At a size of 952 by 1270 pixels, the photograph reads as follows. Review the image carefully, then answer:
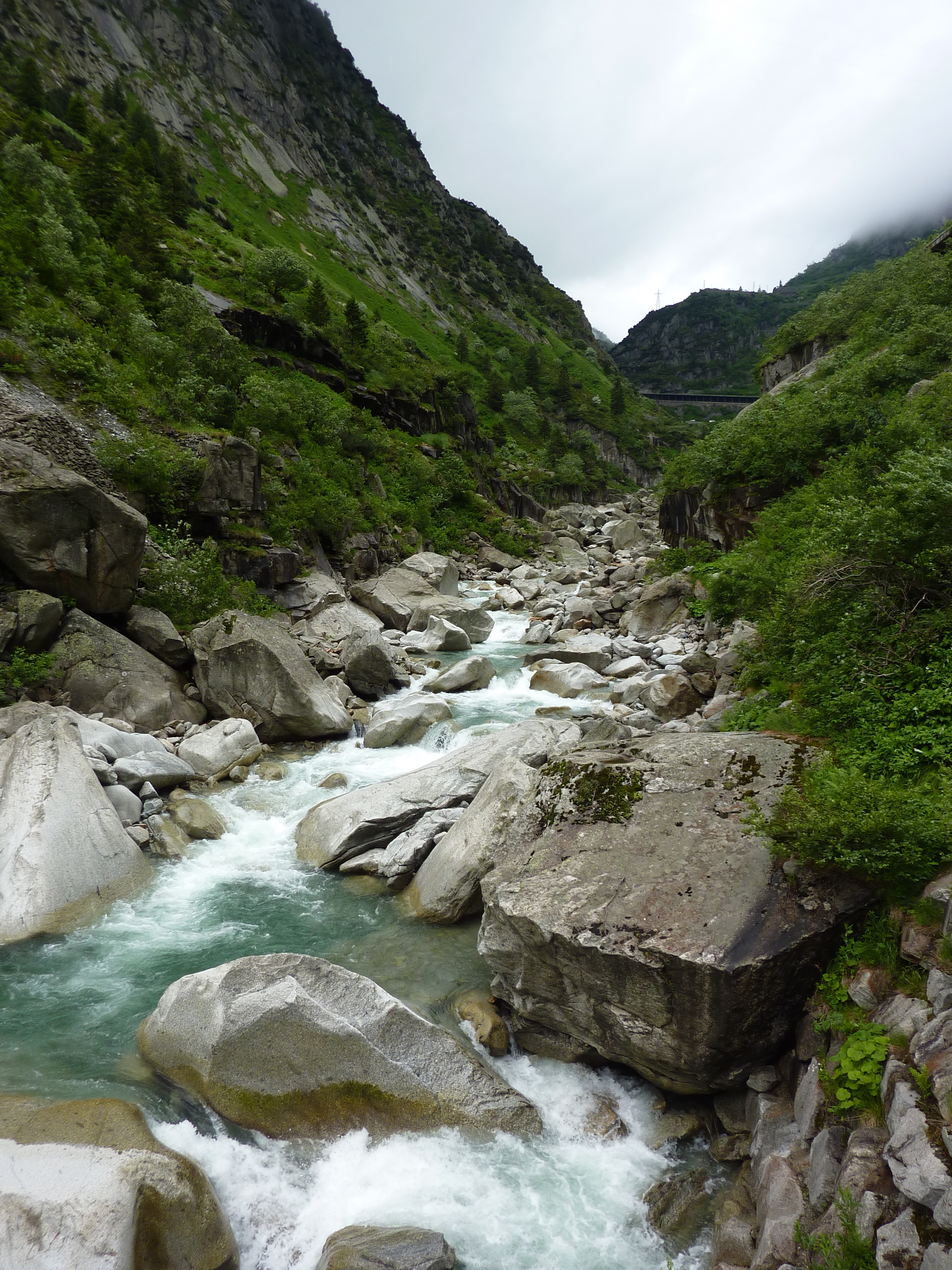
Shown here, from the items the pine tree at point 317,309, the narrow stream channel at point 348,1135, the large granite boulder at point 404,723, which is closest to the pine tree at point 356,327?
the pine tree at point 317,309

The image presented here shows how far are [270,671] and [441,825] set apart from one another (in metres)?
7.79

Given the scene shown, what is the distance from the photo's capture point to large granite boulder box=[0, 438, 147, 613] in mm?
15109

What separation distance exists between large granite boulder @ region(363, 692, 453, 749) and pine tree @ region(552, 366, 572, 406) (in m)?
118

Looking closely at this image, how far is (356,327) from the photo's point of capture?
67250 millimetres

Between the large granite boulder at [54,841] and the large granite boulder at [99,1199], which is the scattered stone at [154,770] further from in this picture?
the large granite boulder at [99,1199]

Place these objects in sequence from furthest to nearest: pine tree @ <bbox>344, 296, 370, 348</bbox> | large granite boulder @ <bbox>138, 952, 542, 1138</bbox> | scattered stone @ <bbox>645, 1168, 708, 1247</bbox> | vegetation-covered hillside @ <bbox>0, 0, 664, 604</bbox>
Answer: pine tree @ <bbox>344, 296, 370, 348</bbox>, vegetation-covered hillside @ <bbox>0, 0, 664, 604</bbox>, large granite boulder @ <bbox>138, 952, 542, 1138</bbox>, scattered stone @ <bbox>645, 1168, 708, 1247</bbox>

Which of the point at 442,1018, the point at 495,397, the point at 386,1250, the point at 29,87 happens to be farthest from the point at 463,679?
the point at 495,397

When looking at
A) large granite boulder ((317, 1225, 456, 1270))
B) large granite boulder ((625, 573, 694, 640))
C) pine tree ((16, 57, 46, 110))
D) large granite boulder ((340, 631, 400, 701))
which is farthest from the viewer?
pine tree ((16, 57, 46, 110))

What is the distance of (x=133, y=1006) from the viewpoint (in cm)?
809

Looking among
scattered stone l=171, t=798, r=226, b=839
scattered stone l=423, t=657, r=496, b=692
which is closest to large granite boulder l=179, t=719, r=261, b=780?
scattered stone l=171, t=798, r=226, b=839

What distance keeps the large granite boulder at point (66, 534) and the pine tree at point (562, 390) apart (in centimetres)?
11826

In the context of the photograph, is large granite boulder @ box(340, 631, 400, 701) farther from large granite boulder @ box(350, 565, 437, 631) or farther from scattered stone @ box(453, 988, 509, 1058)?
scattered stone @ box(453, 988, 509, 1058)

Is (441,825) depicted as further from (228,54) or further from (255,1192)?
(228,54)

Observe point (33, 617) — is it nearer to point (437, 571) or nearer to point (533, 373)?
point (437, 571)
